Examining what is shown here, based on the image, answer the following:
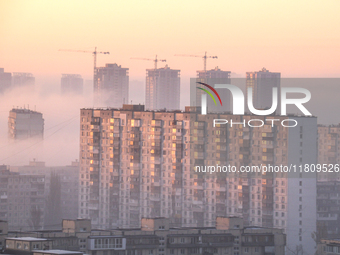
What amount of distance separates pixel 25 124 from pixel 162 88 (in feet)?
26.1

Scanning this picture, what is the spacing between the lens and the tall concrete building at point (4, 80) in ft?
139

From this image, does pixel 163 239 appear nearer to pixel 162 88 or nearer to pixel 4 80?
pixel 162 88

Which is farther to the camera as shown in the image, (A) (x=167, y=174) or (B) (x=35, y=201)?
(B) (x=35, y=201)

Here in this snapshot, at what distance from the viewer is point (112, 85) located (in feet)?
144

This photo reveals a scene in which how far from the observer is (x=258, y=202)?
2166 centimetres

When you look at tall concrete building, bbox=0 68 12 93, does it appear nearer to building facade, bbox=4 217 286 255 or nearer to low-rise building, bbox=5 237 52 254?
building facade, bbox=4 217 286 255

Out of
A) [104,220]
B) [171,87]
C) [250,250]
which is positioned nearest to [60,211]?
[104,220]

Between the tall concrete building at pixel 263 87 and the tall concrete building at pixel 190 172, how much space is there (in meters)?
1.32

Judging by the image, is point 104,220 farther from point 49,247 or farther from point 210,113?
point 49,247

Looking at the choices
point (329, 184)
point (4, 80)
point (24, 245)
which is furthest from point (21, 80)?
point (24, 245)

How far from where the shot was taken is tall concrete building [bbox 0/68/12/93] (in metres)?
42.3

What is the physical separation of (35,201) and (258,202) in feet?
27.2

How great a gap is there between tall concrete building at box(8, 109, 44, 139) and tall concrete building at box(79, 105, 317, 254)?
1225 cm

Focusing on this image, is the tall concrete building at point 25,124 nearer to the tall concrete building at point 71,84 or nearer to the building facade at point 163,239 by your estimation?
the tall concrete building at point 71,84
